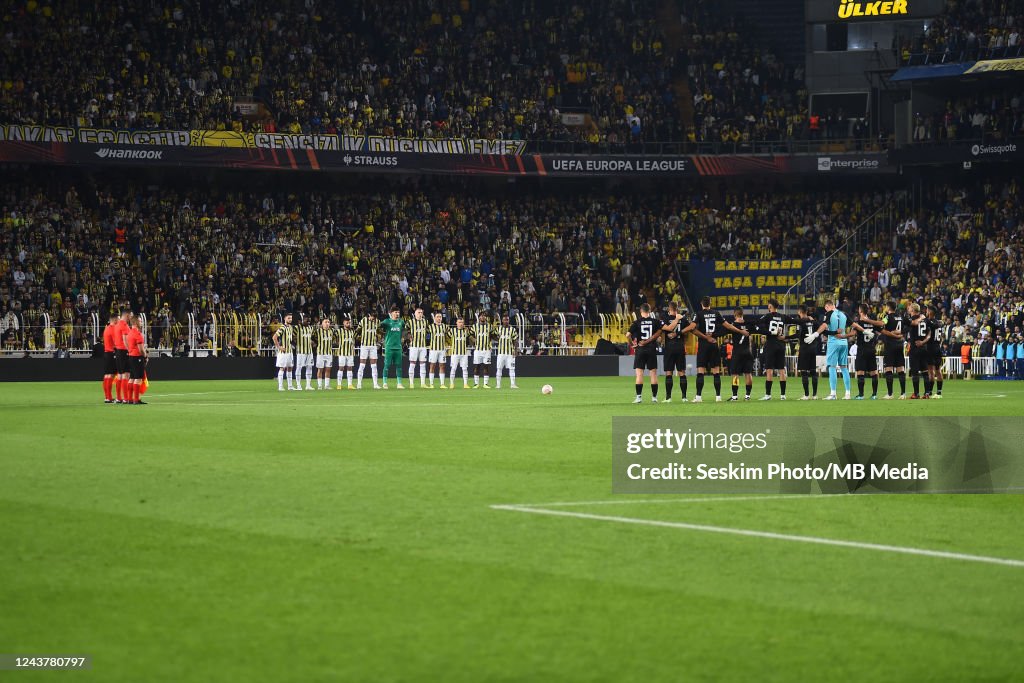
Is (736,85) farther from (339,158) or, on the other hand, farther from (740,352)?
(740,352)

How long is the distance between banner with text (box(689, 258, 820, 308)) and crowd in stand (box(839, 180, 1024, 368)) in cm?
241

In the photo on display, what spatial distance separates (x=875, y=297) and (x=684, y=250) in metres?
8.74

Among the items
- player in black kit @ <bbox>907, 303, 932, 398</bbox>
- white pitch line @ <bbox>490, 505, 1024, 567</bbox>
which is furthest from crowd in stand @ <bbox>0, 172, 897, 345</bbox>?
white pitch line @ <bbox>490, 505, 1024, 567</bbox>

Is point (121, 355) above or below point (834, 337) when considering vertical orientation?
below

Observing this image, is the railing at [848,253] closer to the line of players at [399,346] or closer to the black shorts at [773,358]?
the line of players at [399,346]

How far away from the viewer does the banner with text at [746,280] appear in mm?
56500

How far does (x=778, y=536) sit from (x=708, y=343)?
20.1 m

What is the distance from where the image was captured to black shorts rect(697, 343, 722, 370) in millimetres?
29484

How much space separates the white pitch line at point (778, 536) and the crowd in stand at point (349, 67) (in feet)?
149

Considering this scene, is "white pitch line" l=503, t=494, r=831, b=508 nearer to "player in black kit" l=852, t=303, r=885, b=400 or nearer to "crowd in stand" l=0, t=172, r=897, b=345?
"player in black kit" l=852, t=303, r=885, b=400

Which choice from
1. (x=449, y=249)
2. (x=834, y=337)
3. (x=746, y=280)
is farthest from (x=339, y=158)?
(x=834, y=337)

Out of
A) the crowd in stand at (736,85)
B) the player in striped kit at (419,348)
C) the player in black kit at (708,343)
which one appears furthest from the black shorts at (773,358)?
the crowd in stand at (736,85)

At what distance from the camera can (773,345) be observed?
31078 millimetres

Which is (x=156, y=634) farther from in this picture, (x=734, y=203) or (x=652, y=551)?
(x=734, y=203)
